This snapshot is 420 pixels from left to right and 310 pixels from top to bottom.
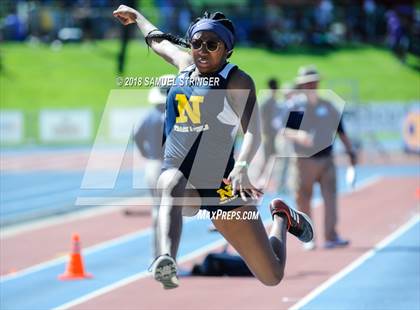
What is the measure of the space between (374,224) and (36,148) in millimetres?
19495

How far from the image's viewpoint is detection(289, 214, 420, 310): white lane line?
10.8 metres

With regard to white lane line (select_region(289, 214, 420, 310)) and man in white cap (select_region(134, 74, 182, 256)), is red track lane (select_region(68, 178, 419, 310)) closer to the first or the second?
white lane line (select_region(289, 214, 420, 310))

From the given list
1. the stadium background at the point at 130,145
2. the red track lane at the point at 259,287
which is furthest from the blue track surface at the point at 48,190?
the red track lane at the point at 259,287

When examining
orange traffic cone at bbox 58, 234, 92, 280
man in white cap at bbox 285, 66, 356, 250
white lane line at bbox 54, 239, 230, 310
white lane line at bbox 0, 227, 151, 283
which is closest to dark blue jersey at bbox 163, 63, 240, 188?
white lane line at bbox 54, 239, 230, 310

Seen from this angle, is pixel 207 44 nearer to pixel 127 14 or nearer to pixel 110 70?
pixel 127 14

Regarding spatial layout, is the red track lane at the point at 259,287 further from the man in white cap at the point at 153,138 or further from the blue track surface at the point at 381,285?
the man in white cap at the point at 153,138

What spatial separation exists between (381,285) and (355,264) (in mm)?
1635

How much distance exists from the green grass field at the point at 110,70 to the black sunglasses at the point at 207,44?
→ 29.6 metres

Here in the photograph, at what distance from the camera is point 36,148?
34656 mm

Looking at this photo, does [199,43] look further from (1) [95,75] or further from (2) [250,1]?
(2) [250,1]

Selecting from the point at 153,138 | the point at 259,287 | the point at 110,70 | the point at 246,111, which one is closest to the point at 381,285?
the point at 259,287

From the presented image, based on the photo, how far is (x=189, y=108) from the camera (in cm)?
762

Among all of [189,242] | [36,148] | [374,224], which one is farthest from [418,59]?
[189,242]

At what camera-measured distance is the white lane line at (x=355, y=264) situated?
1076cm
